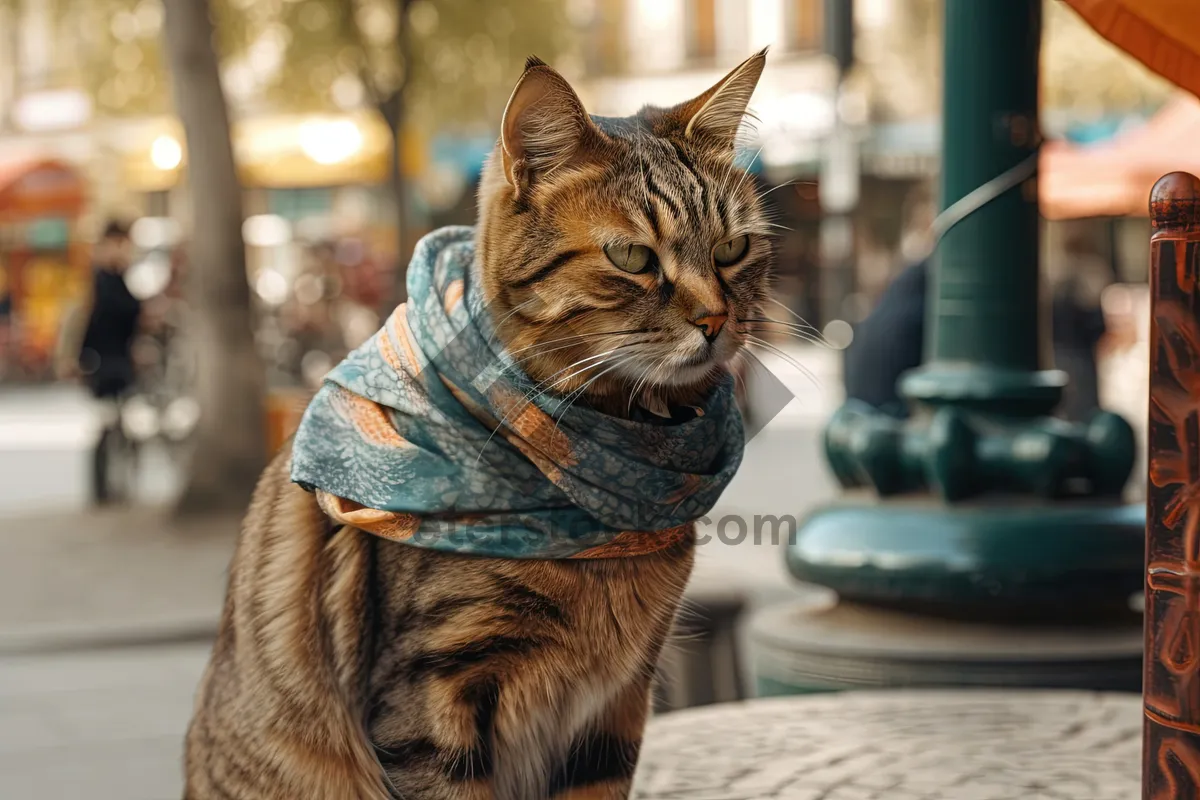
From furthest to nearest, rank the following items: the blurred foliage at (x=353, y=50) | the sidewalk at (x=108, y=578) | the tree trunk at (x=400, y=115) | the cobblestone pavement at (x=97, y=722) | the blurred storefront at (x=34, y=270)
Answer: the blurred storefront at (x=34, y=270) < the tree trunk at (x=400, y=115) < the blurred foliage at (x=353, y=50) < the sidewalk at (x=108, y=578) < the cobblestone pavement at (x=97, y=722)

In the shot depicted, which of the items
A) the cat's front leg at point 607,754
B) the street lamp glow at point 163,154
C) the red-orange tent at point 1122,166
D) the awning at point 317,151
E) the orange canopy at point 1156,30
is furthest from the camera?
the street lamp glow at point 163,154

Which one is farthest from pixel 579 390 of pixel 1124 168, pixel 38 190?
pixel 38 190

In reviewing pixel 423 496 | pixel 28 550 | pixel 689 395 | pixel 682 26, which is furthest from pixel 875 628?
pixel 682 26

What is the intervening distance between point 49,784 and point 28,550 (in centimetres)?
417

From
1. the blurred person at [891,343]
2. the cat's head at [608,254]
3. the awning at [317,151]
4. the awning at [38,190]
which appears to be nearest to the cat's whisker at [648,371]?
the cat's head at [608,254]

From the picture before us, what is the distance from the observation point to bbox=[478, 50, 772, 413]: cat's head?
7.79 feet

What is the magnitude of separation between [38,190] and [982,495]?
19.7 meters

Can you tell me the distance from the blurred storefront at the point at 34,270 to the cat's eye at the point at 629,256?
1912 cm

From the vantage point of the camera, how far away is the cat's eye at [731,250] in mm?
2452

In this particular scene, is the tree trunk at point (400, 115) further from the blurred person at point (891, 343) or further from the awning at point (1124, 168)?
the blurred person at point (891, 343)

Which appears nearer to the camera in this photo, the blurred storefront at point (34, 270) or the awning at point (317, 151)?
the blurred storefront at point (34, 270)

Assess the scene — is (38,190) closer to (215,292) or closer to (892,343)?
(215,292)

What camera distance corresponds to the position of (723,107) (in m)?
2.57

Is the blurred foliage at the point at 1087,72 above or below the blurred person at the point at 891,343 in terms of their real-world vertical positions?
above
